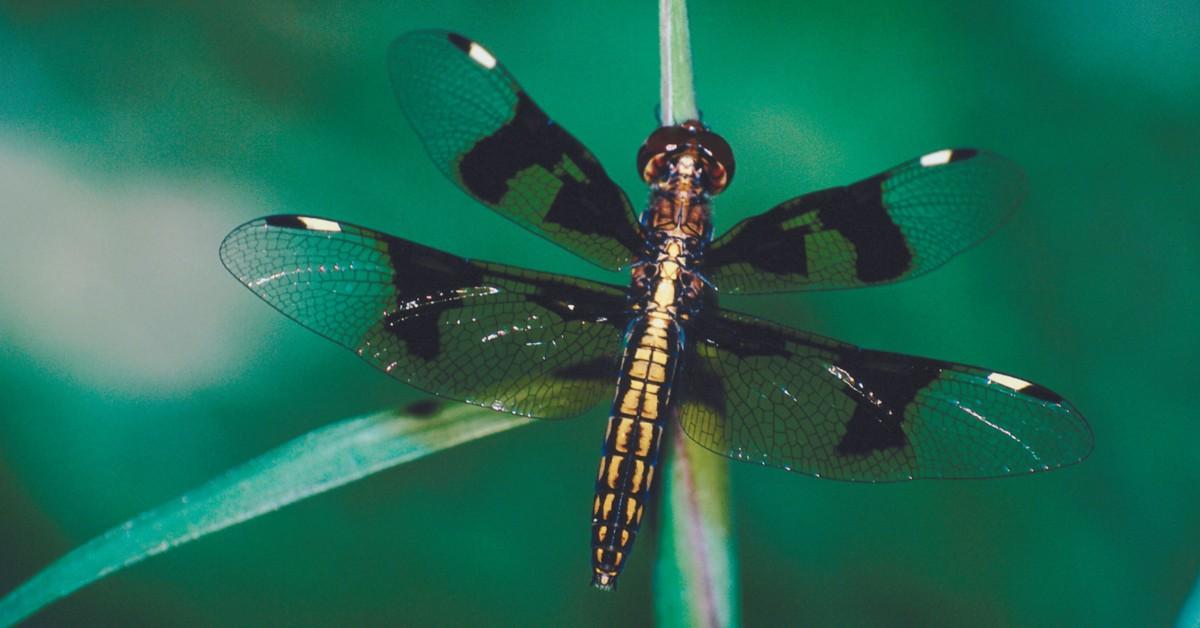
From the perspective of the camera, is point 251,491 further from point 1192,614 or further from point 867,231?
point 1192,614

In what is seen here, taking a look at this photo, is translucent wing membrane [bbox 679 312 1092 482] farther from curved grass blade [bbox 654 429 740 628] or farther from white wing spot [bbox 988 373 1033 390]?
curved grass blade [bbox 654 429 740 628]

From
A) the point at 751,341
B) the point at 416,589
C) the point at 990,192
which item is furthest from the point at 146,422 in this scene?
the point at 990,192

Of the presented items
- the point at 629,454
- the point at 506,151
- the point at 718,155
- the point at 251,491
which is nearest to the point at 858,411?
the point at 629,454

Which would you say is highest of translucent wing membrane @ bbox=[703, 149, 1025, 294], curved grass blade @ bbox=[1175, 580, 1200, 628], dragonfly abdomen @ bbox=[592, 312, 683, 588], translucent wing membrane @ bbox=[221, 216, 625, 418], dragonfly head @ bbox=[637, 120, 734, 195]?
dragonfly head @ bbox=[637, 120, 734, 195]

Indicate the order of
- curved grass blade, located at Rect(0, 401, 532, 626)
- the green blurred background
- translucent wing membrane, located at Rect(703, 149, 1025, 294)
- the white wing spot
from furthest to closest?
the green blurred background < translucent wing membrane, located at Rect(703, 149, 1025, 294) < the white wing spot < curved grass blade, located at Rect(0, 401, 532, 626)

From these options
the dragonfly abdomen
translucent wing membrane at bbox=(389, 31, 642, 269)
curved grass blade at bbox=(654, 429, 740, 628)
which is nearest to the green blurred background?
translucent wing membrane at bbox=(389, 31, 642, 269)

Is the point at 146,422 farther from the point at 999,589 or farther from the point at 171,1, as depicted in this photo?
the point at 999,589

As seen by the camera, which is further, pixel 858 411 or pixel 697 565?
pixel 858 411

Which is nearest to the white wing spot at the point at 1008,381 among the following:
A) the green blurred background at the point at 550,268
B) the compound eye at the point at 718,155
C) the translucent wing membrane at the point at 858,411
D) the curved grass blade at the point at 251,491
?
the translucent wing membrane at the point at 858,411
